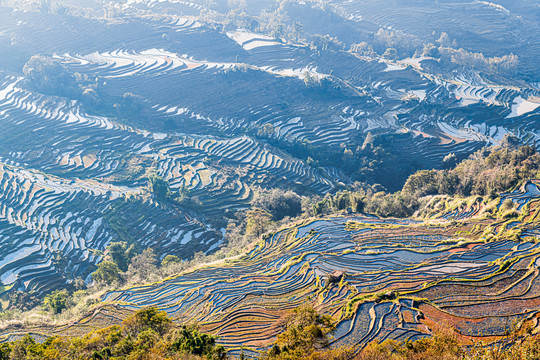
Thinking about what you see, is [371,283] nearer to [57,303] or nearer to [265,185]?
[57,303]

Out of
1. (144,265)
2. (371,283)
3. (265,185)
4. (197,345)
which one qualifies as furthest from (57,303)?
(265,185)

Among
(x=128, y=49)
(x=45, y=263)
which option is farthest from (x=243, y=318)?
(x=128, y=49)

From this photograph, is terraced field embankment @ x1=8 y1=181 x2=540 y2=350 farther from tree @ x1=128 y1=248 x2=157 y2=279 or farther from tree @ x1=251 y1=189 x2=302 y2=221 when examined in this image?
tree @ x1=251 y1=189 x2=302 y2=221

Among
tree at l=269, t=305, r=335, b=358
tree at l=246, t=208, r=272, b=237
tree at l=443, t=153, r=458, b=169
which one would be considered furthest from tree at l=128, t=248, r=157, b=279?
tree at l=443, t=153, r=458, b=169

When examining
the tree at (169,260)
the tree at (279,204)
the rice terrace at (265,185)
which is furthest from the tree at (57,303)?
the tree at (279,204)

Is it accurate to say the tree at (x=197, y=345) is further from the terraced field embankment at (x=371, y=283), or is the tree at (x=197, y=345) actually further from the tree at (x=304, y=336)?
the terraced field embankment at (x=371, y=283)

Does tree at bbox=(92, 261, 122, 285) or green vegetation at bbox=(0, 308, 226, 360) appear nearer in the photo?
green vegetation at bbox=(0, 308, 226, 360)
